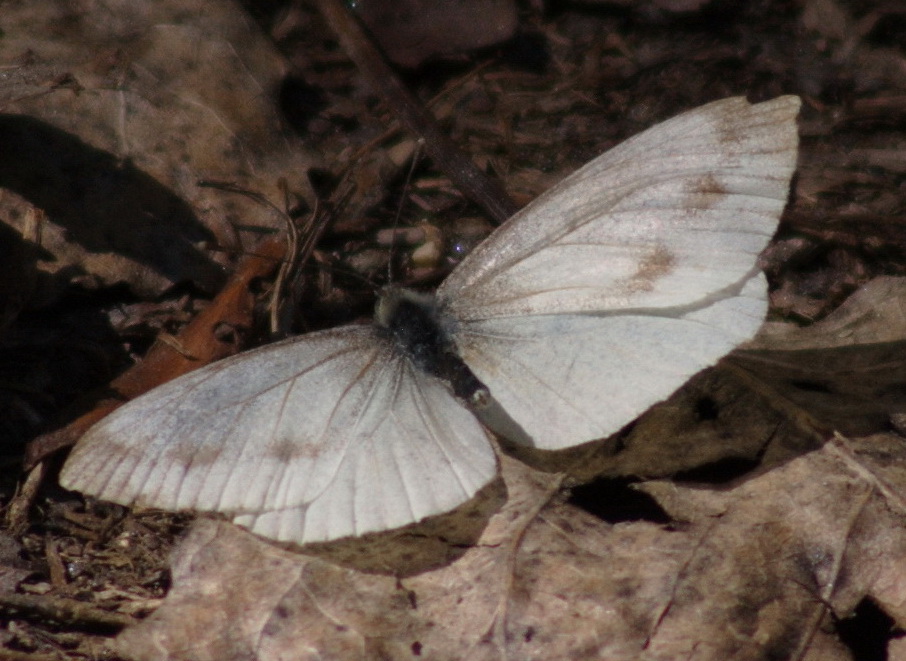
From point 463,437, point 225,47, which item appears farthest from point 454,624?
point 225,47

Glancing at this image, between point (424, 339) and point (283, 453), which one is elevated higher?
point (283, 453)

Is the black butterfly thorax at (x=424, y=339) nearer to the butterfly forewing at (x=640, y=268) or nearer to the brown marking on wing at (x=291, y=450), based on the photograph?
the butterfly forewing at (x=640, y=268)

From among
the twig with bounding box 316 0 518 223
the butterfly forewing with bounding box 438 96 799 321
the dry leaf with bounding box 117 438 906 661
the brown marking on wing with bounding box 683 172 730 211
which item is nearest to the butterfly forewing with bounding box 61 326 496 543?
the dry leaf with bounding box 117 438 906 661

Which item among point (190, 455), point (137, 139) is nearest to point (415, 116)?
point (137, 139)

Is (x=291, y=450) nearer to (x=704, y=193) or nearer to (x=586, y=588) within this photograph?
(x=586, y=588)

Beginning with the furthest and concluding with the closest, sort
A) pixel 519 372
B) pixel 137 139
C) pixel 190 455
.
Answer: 1. pixel 137 139
2. pixel 519 372
3. pixel 190 455

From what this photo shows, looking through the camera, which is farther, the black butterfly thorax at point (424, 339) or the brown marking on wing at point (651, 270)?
the black butterfly thorax at point (424, 339)

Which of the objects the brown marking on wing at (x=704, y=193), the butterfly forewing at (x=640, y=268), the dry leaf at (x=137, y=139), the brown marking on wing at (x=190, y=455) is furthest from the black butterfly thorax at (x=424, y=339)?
the dry leaf at (x=137, y=139)
